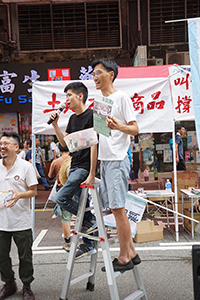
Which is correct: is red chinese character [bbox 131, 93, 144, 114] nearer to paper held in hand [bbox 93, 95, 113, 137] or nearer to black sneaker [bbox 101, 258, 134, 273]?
paper held in hand [bbox 93, 95, 113, 137]

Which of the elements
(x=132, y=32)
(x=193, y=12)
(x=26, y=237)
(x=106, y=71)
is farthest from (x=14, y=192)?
(x=193, y=12)

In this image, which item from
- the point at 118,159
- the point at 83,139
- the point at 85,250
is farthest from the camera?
the point at 85,250

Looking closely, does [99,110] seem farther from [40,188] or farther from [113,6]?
[113,6]

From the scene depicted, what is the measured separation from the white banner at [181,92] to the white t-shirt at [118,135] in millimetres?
2578

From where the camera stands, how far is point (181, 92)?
16.1 feet

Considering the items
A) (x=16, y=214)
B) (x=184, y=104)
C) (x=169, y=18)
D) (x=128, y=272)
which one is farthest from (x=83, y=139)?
(x=169, y=18)

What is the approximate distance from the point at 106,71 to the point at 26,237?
2054mm

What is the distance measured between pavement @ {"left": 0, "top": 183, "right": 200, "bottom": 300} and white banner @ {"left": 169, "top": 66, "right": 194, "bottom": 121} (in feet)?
7.17

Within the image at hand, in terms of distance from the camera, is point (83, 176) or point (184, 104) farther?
point (184, 104)

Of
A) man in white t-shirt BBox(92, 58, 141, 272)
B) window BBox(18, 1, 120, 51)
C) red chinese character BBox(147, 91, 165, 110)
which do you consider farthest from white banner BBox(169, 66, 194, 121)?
window BBox(18, 1, 120, 51)

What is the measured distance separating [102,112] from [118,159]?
484mm

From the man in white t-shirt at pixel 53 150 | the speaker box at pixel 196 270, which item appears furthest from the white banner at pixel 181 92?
the man in white t-shirt at pixel 53 150

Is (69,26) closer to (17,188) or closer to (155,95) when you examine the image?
(155,95)

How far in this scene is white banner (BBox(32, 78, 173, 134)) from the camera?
495 centimetres
